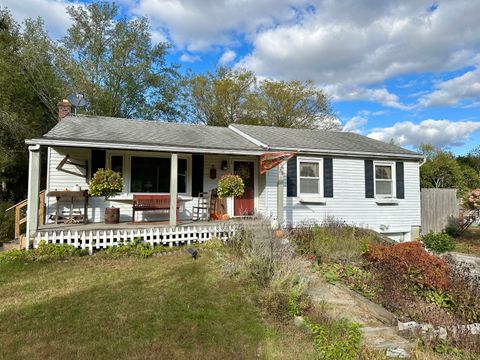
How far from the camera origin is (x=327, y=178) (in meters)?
11.3

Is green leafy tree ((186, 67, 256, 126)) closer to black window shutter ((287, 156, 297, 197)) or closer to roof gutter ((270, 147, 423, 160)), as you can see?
roof gutter ((270, 147, 423, 160))

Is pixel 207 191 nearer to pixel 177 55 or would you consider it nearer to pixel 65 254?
pixel 65 254

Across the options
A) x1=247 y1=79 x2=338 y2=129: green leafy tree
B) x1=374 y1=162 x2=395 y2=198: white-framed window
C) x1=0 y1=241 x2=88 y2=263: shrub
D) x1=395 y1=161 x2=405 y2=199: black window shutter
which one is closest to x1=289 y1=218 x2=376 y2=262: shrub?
x1=374 y1=162 x2=395 y2=198: white-framed window

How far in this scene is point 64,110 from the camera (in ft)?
36.9

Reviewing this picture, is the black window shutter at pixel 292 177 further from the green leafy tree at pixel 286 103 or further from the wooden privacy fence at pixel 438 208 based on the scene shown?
the green leafy tree at pixel 286 103

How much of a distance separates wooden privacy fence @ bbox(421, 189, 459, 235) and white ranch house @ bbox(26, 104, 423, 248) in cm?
87

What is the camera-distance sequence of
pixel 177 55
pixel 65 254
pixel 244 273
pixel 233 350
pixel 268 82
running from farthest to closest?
pixel 268 82
pixel 177 55
pixel 65 254
pixel 244 273
pixel 233 350

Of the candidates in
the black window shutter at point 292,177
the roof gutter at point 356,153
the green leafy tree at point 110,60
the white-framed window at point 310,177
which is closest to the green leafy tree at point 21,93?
the green leafy tree at point 110,60

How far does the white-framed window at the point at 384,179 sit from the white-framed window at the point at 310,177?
2433 millimetres

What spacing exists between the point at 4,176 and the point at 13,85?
4389mm

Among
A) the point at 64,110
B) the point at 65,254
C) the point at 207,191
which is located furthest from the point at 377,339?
the point at 64,110

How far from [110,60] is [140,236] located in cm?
1587

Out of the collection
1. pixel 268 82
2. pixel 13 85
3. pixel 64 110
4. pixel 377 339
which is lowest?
pixel 377 339

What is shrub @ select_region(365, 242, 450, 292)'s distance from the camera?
17.9ft
